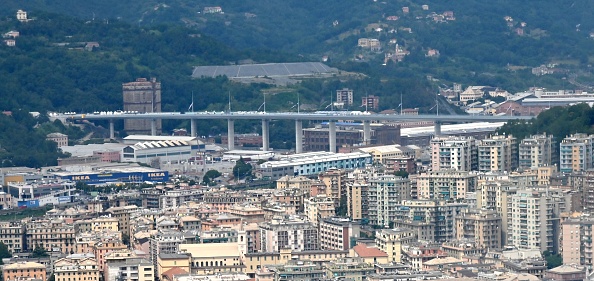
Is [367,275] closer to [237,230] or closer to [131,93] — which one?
[237,230]

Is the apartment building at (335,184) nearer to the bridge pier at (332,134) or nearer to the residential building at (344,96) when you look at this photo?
the bridge pier at (332,134)

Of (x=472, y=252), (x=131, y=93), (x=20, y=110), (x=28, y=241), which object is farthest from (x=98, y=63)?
(x=472, y=252)


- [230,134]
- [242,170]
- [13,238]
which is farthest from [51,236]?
[230,134]

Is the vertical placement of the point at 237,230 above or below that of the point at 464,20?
below

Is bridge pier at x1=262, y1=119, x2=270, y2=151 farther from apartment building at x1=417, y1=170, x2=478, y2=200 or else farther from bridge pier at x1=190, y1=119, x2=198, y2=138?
apartment building at x1=417, y1=170, x2=478, y2=200

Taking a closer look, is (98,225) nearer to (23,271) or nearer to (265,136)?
(23,271)

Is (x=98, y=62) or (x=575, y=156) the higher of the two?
(x=98, y=62)

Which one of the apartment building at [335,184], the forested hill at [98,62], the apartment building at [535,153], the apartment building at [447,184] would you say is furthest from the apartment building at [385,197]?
the forested hill at [98,62]
